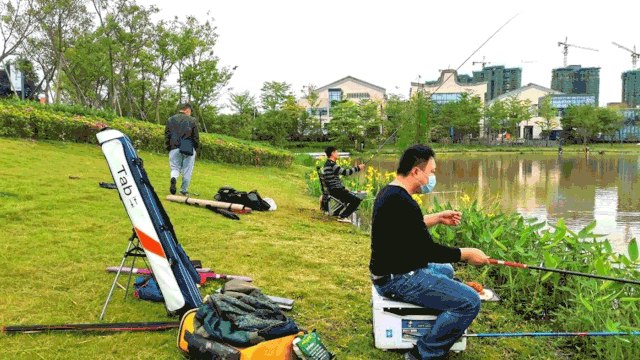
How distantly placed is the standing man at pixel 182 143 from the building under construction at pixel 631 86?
129 metres

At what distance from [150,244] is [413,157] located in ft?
5.95

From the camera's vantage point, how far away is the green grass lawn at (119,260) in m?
2.99

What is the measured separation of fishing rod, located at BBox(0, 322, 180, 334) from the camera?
285 cm

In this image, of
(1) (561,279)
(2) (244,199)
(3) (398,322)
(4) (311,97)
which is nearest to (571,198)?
(2) (244,199)

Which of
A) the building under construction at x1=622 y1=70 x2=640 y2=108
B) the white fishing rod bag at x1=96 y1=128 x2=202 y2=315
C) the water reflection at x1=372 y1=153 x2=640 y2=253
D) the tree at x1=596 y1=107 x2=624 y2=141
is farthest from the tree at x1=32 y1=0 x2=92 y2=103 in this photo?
the building under construction at x1=622 y1=70 x2=640 y2=108

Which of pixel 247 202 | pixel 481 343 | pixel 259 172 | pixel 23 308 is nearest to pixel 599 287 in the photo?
pixel 481 343

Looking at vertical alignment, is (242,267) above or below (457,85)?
below

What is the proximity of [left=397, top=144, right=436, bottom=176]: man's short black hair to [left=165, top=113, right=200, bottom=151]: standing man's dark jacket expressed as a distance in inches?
212

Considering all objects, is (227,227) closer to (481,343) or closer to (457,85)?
(481,343)

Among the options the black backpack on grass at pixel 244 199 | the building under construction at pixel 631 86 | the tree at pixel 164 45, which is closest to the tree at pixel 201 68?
the tree at pixel 164 45

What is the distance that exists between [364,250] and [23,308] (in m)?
3.54

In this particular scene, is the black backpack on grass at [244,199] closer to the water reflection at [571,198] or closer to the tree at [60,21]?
the water reflection at [571,198]

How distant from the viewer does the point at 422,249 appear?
2670 millimetres

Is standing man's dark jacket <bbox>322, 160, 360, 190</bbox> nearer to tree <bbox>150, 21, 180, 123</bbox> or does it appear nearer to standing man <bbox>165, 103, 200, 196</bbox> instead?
standing man <bbox>165, 103, 200, 196</bbox>
